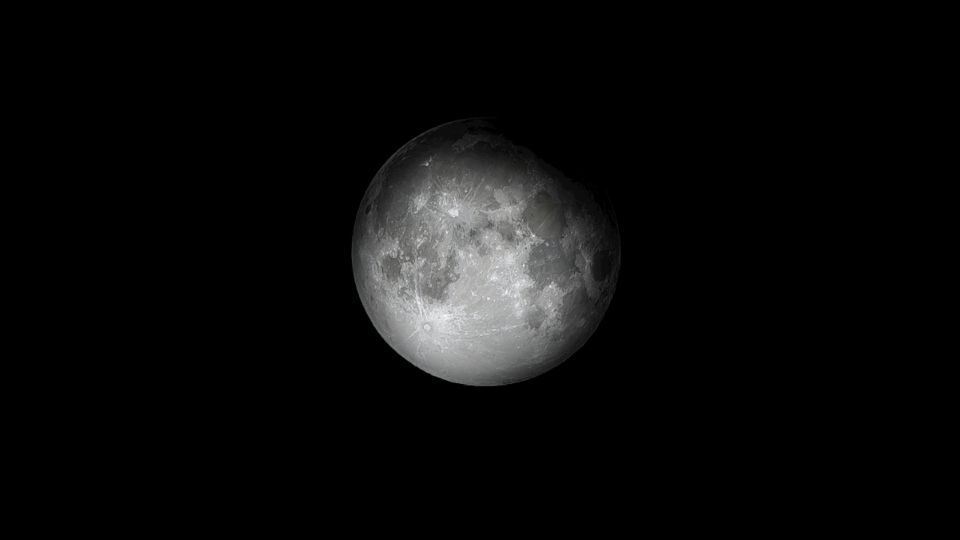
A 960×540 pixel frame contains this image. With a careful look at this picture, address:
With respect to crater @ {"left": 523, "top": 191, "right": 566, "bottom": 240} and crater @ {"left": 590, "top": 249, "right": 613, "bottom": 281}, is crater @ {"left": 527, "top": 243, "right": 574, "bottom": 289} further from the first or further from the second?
crater @ {"left": 590, "top": 249, "right": 613, "bottom": 281}

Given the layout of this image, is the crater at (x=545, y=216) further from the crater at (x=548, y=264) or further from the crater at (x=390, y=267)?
the crater at (x=390, y=267)

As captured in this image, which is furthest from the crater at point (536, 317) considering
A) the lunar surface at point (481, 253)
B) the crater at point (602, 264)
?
the crater at point (602, 264)

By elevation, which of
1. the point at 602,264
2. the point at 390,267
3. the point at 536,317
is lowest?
the point at 536,317

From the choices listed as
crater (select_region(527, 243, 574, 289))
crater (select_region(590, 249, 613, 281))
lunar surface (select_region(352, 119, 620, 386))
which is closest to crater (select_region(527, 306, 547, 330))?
lunar surface (select_region(352, 119, 620, 386))

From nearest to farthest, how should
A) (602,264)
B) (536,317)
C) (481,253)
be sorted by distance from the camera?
(481,253), (536,317), (602,264)

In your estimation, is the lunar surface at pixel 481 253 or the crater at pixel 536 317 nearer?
the lunar surface at pixel 481 253

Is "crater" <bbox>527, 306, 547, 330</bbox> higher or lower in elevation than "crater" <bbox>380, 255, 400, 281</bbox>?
lower

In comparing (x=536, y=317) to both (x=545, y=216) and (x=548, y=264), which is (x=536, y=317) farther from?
(x=545, y=216)

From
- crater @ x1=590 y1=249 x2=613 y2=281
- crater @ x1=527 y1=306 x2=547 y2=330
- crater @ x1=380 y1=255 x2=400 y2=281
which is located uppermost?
crater @ x1=590 y1=249 x2=613 y2=281

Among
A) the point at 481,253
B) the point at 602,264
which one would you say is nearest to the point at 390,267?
the point at 481,253
